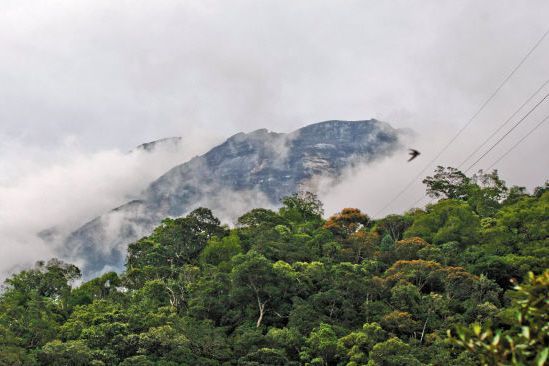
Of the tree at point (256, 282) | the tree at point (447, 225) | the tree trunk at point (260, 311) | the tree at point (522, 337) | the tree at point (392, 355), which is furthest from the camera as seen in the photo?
the tree at point (447, 225)

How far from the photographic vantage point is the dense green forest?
1710 inches

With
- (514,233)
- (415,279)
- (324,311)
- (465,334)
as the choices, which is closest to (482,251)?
(514,233)

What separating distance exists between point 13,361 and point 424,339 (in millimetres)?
29411

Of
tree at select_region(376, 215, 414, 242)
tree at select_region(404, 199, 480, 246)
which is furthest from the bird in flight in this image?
tree at select_region(376, 215, 414, 242)

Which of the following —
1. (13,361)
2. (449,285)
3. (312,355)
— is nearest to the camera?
(13,361)

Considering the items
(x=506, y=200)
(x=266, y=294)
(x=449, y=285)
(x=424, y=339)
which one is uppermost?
(x=506, y=200)

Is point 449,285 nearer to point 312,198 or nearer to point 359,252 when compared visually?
point 359,252

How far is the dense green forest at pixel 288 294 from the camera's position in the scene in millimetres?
43438

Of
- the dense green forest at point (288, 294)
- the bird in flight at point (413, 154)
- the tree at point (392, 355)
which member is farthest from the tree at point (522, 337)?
the tree at point (392, 355)

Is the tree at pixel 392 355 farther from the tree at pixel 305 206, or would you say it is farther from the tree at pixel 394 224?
the tree at pixel 305 206

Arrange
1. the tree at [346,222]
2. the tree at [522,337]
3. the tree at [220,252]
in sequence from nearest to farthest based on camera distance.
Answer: the tree at [522,337], the tree at [220,252], the tree at [346,222]

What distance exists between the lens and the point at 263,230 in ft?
225

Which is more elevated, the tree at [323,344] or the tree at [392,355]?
the tree at [323,344]

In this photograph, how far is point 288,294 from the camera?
176ft
